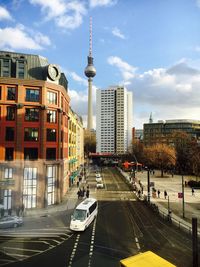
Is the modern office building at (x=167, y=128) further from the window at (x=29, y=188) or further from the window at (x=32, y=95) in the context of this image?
the window at (x=29, y=188)

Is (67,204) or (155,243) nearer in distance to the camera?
(155,243)

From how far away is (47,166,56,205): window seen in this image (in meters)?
40.3

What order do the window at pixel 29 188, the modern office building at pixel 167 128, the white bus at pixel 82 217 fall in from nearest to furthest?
the white bus at pixel 82 217 < the window at pixel 29 188 < the modern office building at pixel 167 128

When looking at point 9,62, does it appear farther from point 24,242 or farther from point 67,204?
point 24,242

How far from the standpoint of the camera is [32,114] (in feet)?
131

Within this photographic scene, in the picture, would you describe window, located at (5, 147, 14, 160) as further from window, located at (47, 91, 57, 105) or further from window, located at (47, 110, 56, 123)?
window, located at (47, 91, 57, 105)

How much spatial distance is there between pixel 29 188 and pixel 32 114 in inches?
446

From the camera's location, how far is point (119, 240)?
24.3 meters

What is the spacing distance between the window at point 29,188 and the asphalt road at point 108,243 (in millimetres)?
10607

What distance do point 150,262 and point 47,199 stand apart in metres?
29.0

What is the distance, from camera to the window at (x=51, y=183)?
40.3 meters

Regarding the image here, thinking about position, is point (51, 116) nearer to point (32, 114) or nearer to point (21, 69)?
point (32, 114)

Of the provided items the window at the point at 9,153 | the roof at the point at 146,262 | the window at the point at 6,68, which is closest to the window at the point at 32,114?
the window at the point at 9,153

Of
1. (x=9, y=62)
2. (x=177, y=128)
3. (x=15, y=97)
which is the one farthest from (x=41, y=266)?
(x=177, y=128)
